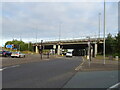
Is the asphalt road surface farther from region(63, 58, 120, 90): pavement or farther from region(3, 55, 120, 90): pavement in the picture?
region(63, 58, 120, 90): pavement

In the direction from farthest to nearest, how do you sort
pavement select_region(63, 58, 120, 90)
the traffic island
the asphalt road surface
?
the traffic island, pavement select_region(63, 58, 120, 90), the asphalt road surface

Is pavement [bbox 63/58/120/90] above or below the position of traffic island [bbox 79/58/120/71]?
above

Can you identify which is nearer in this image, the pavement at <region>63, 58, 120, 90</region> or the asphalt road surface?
the asphalt road surface

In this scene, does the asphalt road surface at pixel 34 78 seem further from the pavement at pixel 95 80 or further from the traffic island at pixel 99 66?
the traffic island at pixel 99 66

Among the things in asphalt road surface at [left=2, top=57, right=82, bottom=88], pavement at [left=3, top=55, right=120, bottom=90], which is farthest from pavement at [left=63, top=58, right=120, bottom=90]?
asphalt road surface at [left=2, top=57, right=82, bottom=88]

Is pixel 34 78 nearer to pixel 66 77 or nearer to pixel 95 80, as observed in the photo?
pixel 66 77

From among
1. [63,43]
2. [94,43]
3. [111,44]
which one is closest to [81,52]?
[63,43]

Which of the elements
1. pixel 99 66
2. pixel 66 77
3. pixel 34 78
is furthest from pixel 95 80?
pixel 99 66

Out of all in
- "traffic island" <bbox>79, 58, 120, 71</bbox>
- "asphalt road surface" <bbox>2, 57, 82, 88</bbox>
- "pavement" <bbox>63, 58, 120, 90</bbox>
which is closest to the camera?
"asphalt road surface" <bbox>2, 57, 82, 88</bbox>

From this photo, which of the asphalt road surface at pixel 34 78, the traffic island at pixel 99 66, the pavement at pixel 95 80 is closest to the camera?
the asphalt road surface at pixel 34 78

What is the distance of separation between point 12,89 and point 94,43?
6916 cm

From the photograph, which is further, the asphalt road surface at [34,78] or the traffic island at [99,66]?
the traffic island at [99,66]

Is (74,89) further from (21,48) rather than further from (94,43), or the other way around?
(21,48)

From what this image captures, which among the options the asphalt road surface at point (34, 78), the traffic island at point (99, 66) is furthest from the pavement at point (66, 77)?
the traffic island at point (99, 66)
